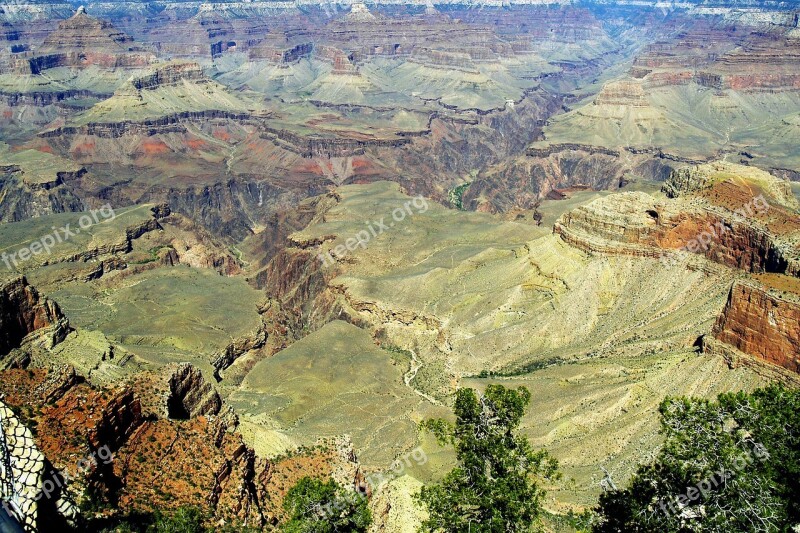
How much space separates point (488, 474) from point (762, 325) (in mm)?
37665

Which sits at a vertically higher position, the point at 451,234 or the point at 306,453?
the point at 306,453

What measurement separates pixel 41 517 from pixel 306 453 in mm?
27392

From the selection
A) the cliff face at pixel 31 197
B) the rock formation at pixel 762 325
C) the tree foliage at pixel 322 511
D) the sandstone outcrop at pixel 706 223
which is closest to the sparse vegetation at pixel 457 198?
the cliff face at pixel 31 197

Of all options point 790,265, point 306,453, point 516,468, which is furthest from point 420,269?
point 516,468

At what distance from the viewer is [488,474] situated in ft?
101

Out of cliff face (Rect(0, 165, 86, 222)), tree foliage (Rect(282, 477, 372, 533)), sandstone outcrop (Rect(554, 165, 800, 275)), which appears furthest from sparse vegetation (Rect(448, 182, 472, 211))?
→ tree foliage (Rect(282, 477, 372, 533))

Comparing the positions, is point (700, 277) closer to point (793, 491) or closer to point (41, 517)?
point (793, 491)

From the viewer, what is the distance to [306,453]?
1698 inches

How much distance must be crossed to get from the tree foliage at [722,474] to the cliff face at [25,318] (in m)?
57.5

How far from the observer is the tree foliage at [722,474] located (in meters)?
26.7

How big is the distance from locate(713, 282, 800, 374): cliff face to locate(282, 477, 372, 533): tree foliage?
40890 mm

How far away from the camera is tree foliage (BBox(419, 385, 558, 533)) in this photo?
29047mm

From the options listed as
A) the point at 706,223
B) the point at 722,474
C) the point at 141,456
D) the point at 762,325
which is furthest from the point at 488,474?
the point at 706,223

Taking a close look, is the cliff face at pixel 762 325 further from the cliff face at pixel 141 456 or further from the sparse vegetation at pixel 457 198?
the sparse vegetation at pixel 457 198
